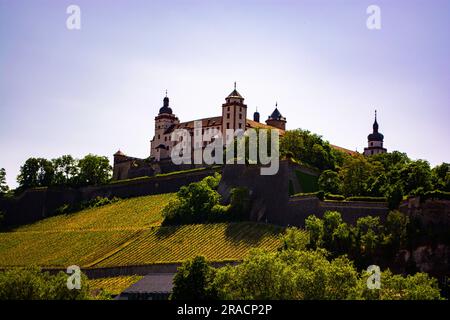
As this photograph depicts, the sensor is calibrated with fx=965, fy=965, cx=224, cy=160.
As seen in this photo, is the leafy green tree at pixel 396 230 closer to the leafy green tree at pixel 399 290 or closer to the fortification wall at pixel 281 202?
the fortification wall at pixel 281 202

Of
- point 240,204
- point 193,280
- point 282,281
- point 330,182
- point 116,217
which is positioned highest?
point 330,182

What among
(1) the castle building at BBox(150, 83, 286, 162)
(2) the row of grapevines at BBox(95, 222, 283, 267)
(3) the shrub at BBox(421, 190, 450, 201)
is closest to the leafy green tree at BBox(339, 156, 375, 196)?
(2) the row of grapevines at BBox(95, 222, 283, 267)

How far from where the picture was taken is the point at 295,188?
105 metres

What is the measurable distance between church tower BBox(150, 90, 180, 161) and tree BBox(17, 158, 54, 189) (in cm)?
1579

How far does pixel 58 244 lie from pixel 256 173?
2571 cm

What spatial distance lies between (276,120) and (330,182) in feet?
199

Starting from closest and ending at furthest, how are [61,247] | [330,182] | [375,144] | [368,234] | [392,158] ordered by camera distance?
[368,234]
[330,182]
[61,247]
[392,158]
[375,144]

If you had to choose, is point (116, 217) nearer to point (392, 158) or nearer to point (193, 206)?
point (193, 206)

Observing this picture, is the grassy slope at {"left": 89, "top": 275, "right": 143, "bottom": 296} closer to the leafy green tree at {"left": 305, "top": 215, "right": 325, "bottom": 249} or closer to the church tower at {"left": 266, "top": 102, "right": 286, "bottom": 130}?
the leafy green tree at {"left": 305, "top": 215, "right": 325, "bottom": 249}

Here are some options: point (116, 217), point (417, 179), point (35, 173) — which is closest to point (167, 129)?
point (35, 173)

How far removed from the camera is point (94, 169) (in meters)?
145
